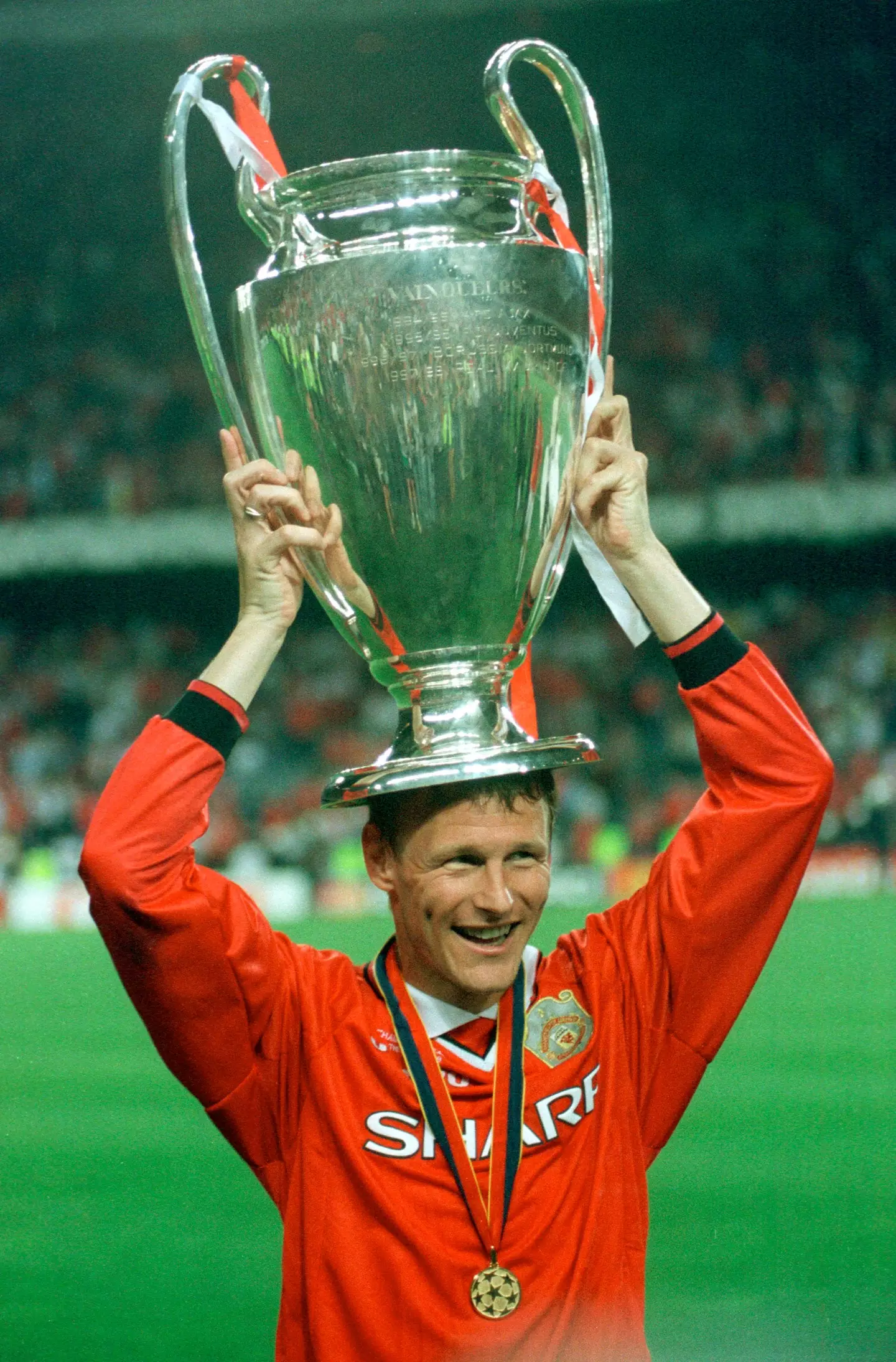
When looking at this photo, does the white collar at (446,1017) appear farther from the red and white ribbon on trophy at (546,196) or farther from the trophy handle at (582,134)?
the trophy handle at (582,134)

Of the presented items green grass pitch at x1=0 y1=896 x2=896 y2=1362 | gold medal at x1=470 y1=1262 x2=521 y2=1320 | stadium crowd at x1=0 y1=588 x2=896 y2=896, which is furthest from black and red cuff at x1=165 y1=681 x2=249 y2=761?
stadium crowd at x1=0 y1=588 x2=896 y2=896

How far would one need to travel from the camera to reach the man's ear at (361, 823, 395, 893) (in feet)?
5.77

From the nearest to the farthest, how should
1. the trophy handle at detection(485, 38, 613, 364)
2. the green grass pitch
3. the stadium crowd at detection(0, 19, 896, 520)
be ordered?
the trophy handle at detection(485, 38, 613, 364), the green grass pitch, the stadium crowd at detection(0, 19, 896, 520)

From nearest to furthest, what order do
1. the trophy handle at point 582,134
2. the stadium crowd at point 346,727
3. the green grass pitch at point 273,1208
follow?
the trophy handle at point 582,134 < the green grass pitch at point 273,1208 < the stadium crowd at point 346,727

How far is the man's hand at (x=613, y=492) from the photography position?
1729mm

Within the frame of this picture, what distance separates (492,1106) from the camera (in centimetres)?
171

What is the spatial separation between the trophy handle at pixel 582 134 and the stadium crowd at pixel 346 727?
9.16 metres

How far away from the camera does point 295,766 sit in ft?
42.8

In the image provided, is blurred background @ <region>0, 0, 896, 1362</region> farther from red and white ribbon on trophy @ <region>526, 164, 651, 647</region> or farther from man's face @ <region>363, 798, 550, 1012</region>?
man's face @ <region>363, 798, 550, 1012</region>

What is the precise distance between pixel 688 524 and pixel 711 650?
38.1 feet

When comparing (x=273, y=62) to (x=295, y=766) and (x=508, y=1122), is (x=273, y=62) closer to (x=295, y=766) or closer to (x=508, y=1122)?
(x=295, y=766)

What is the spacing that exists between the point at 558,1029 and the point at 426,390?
0.68 m

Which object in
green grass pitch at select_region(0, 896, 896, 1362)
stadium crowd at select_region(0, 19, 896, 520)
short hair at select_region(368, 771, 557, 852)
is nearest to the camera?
short hair at select_region(368, 771, 557, 852)

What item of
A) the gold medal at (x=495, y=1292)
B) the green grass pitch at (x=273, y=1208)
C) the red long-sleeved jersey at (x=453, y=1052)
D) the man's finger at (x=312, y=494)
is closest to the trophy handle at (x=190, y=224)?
the man's finger at (x=312, y=494)
